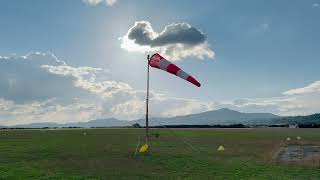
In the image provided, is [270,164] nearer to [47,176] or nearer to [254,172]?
[254,172]

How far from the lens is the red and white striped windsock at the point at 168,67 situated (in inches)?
1110

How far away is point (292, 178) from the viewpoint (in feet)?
74.3

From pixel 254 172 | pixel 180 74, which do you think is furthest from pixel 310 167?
pixel 180 74

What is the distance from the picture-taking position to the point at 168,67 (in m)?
29.5

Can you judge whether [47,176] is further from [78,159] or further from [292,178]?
[292,178]

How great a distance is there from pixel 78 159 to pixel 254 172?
1384 cm

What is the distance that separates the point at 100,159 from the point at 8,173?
9083 millimetres

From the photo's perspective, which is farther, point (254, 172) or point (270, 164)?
point (270, 164)

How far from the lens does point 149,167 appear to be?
27031 mm

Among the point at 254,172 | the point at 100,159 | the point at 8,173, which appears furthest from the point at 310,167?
the point at 8,173

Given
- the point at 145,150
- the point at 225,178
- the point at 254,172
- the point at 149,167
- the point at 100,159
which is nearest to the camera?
the point at 225,178

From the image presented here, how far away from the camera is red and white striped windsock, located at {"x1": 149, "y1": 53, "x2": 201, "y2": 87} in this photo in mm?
28203

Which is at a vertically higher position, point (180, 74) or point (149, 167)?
point (180, 74)

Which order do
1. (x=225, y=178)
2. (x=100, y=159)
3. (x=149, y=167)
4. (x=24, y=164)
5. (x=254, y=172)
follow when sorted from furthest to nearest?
(x=100, y=159) → (x=24, y=164) → (x=149, y=167) → (x=254, y=172) → (x=225, y=178)
